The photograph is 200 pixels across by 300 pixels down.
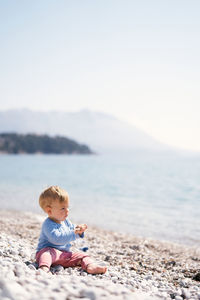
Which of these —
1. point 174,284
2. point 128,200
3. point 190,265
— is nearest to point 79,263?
point 174,284

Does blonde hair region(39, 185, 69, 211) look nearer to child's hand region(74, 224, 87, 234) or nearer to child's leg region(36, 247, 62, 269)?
child's hand region(74, 224, 87, 234)

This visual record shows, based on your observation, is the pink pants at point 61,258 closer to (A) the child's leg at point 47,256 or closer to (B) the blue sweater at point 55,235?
(A) the child's leg at point 47,256

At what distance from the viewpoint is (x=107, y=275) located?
17.4 feet

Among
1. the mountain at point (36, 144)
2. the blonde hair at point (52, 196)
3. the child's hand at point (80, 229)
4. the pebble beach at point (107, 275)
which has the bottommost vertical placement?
the pebble beach at point (107, 275)

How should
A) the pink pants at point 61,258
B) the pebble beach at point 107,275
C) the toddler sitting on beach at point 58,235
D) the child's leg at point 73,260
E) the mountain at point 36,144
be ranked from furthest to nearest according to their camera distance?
the mountain at point 36,144 < the child's leg at point 73,260 < the toddler sitting on beach at point 58,235 < the pink pants at point 61,258 < the pebble beach at point 107,275

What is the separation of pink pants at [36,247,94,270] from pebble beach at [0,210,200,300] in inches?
5.1

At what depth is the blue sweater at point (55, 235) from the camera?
5543 mm

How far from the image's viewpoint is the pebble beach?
11.8 ft

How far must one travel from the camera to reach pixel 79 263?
5742 mm

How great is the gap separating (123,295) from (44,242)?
2417mm

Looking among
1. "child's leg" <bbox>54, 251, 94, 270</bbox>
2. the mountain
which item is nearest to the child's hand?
"child's leg" <bbox>54, 251, 94, 270</bbox>

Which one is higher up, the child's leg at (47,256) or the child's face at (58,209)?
the child's face at (58,209)

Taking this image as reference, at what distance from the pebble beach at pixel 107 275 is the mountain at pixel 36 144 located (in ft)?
488

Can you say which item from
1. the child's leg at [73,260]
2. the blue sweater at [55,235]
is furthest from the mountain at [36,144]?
the child's leg at [73,260]
